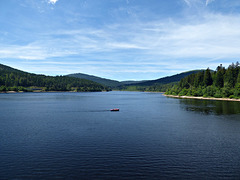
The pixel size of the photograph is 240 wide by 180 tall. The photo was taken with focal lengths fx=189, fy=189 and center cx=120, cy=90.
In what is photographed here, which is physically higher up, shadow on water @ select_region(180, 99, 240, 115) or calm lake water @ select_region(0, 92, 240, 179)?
shadow on water @ select_region(180, 99, 240, 115)

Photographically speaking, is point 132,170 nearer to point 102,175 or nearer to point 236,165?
point 102,175

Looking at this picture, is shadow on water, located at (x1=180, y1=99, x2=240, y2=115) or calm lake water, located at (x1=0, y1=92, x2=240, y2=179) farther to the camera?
shadow on water, located at (x1=180, y1=99, x2=240, y2=115)

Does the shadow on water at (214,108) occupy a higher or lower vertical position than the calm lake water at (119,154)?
higher

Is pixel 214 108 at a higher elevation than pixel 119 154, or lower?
higher

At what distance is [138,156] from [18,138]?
29.0 meters

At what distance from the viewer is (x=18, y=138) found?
4409 centimetres

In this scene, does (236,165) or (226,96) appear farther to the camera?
(226,96)

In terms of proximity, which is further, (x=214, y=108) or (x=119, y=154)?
(x=214, y=108)

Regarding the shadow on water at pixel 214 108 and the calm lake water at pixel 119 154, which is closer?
the calm lake water at pixel 119 154

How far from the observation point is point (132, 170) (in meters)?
Result: 28.0

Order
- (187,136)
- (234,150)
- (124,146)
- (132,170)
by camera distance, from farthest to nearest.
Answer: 1. (187,136)
2. (124,146)
3. (234,150)
4. (132,170)

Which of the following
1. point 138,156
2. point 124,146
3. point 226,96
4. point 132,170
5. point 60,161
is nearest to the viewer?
point 132,170

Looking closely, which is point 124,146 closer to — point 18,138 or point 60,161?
point 60,161

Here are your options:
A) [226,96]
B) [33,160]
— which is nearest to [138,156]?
[33,160]
